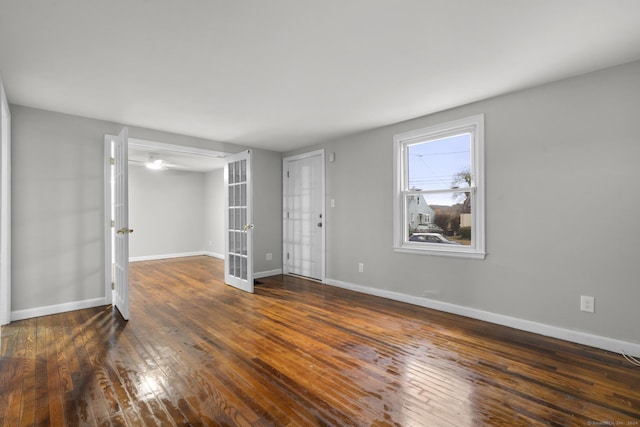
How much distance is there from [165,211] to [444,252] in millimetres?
6746

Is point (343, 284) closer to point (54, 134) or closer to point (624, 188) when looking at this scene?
point (624, 188)

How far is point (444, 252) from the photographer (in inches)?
135

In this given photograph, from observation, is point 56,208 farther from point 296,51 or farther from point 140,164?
point 140,164

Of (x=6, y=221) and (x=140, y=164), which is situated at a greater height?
(x=140, y=164)

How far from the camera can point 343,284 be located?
4598 mm

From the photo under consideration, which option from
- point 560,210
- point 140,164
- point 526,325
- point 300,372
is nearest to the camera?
point 300,372

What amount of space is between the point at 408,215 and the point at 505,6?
2.44 m

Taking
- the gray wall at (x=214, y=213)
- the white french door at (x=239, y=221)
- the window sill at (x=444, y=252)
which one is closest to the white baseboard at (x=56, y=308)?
the white french door at (x=239, y=221)

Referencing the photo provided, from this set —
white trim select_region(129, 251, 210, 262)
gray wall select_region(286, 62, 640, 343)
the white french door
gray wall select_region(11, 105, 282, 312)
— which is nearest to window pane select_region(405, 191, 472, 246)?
gray wall select_region(286, 62, 640, 343)

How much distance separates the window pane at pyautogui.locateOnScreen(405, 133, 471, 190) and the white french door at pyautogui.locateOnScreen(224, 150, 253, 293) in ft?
7.29

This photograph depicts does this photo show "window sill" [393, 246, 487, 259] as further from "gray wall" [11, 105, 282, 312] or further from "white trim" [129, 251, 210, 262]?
"white trim" [129, 251, 210, 262]

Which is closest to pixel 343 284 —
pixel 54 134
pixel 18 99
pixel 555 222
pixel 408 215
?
pixel 408 215

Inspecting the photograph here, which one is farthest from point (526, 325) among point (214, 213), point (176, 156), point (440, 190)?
point (214, 213)

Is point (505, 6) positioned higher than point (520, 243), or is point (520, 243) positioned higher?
point (505, 6)
